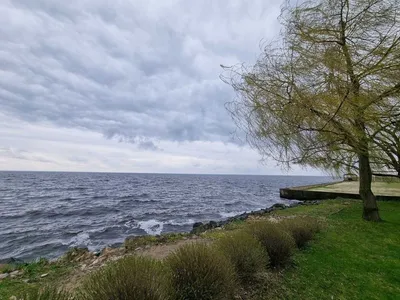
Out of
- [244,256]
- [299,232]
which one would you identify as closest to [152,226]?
[299,232]

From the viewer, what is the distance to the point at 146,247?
8727 millimetres

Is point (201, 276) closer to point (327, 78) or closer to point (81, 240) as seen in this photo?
point (327, 78)

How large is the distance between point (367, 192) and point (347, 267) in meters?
6.71

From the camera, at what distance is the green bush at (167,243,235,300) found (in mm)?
3590

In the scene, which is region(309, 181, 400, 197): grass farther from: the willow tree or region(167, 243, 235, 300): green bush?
region(167, 243, 235, 300): green bush

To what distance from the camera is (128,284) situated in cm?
284

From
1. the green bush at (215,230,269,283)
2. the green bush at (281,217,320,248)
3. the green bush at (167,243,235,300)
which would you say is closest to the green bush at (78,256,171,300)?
the green bush at (167,243,235,300)

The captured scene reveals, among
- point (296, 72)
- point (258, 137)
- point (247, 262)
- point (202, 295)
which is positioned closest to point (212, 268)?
point (202, 295)

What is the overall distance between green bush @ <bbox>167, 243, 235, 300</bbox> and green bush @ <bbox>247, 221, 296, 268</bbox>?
6.76 feet

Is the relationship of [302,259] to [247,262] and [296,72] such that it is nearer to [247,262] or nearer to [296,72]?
[247,262]

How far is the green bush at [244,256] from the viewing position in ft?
15.5

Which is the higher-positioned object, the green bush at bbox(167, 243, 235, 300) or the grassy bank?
the green bush at bbox(167, 243, 235, 300)

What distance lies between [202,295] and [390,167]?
10041mm

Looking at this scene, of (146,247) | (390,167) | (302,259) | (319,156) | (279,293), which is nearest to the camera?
(279,293)
